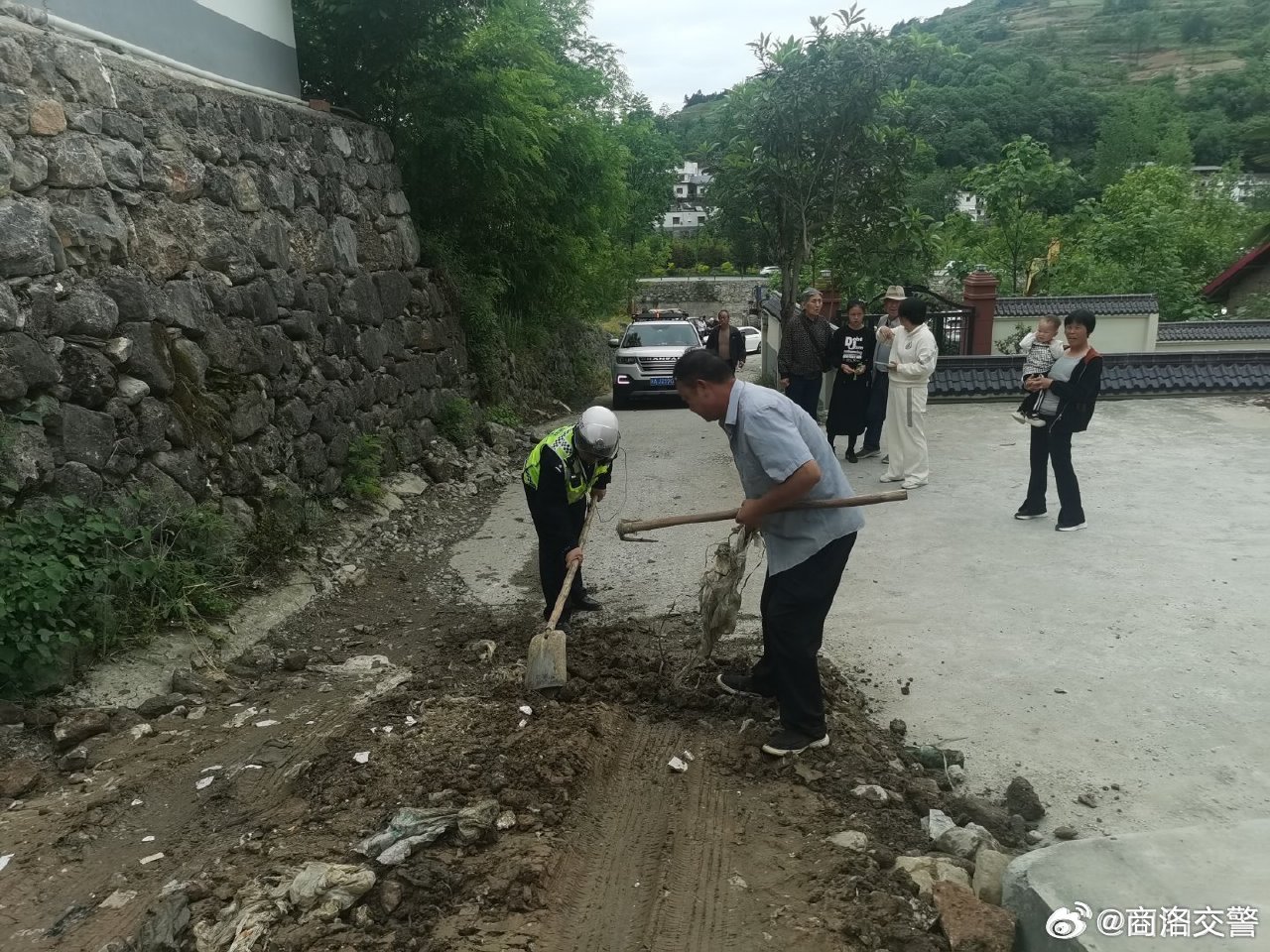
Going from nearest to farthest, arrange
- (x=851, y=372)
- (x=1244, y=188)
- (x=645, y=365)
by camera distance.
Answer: (x=851, y=372)
(x=645, y=365)
(x=1244, y=188)

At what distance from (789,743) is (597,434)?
1.95 metres

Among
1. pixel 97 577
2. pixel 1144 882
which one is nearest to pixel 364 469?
pixel 97 577

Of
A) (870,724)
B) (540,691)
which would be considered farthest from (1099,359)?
(540,691)

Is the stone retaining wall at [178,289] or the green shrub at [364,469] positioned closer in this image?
the stone retaining wall at [178,289]

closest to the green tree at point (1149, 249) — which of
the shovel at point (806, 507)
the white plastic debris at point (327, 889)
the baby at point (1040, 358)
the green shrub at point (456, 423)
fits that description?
the baby at point (1040, 358)

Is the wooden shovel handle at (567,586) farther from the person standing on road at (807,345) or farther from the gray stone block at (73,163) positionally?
the person standing on road at (807,345)

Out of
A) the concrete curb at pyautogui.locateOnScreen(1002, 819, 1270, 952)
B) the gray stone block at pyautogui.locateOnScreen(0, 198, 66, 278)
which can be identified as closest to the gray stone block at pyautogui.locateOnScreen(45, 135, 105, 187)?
the gray stone block at pyautogui.locateOnScreen(0, 198, 66, 278)

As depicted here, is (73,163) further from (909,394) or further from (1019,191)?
(1019,191)

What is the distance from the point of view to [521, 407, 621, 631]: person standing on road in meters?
5.04

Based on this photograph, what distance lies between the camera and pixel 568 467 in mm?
5184

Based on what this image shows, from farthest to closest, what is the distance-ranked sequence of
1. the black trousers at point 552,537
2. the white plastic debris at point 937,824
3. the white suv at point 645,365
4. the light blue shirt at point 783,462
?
the white suv at point 645,365, the black trousers at point 552,537, the light blue shirt at point 783,462, the white plastic debris at point 937,824

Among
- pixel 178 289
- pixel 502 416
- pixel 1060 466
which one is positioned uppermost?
pixel 178 289

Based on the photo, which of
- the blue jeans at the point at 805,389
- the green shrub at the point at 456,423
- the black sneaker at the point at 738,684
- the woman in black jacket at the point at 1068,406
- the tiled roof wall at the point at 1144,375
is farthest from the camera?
the tiled roof wall at the point at 1144,375

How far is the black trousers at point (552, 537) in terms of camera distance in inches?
208
